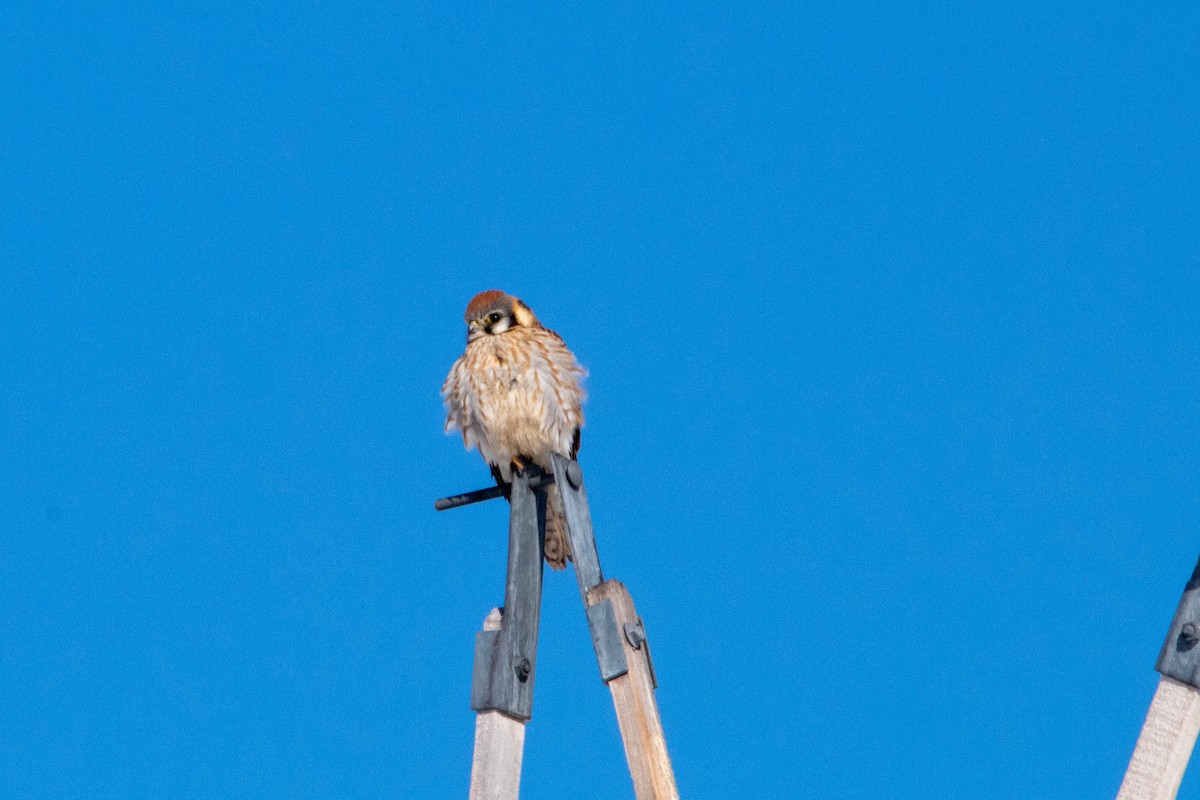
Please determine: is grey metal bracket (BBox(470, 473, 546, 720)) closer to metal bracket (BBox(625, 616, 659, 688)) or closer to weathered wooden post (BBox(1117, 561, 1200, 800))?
metal bracket (BBox(625, 616, 659, 688))

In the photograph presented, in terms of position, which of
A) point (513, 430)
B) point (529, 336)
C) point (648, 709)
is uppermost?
point (529, 336)

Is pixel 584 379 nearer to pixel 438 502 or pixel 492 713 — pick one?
pixel 438 502

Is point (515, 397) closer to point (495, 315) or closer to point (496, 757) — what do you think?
point (495, 315)

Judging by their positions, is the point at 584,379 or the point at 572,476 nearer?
the point at 572,476

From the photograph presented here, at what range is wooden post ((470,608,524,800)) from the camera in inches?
181

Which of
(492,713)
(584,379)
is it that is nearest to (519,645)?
(492,713)

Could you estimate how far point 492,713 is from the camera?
473cm

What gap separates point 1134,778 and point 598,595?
5.18 ft

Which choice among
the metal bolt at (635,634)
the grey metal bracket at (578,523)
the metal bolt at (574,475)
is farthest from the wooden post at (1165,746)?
the metal bolt at (574,475)

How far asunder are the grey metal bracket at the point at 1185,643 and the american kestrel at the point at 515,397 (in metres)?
2.91

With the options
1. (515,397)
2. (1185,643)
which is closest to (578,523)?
(515,397)

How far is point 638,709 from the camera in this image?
15.2 feet

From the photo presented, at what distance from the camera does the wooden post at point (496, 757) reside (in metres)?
4.61

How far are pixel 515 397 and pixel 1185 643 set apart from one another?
3.22 m
